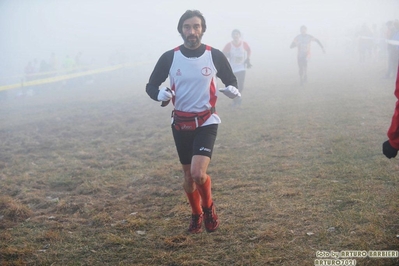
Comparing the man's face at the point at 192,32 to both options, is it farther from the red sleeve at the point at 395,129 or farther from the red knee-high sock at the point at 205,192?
the red sleeve at the point at 395,129

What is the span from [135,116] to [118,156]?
523 cm

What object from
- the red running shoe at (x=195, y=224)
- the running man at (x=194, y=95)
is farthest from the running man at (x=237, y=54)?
the red running shoe at (x=195, y=224)

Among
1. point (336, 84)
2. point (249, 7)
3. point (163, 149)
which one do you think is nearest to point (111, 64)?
point (336, 84)

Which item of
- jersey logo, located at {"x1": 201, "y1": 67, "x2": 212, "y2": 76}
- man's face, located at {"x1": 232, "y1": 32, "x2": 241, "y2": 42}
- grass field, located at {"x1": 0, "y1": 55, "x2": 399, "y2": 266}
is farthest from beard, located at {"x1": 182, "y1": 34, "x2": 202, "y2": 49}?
man's face, located at {"x1": 232, "y1": 32, "x2": 241, "y2": 42}

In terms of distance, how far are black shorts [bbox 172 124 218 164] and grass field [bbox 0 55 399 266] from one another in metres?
0.82

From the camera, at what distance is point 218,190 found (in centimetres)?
649

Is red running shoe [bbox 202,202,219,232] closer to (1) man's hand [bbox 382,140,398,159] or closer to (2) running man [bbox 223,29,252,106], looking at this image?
(1) man's hand [bbox 382,140,398,159]

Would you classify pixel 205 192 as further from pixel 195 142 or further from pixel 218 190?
pixel 218 190

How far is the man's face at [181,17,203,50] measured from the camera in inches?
190

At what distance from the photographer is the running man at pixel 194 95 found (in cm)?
480

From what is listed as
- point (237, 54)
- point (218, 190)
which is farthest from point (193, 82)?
point (237, 54)

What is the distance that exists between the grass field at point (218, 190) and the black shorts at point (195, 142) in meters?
0.82

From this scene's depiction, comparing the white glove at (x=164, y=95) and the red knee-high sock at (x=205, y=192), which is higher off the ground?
the white glove at (x=164, y=95)

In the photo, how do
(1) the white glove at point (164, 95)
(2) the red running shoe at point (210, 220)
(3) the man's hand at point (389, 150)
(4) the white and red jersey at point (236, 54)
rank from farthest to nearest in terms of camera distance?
(4) the white and red jersey at point (236, 54) → (2) the red running shoe at point (210, 220) → (1) the white glove at point (164, 95) → (3) the man's hand at point (389, 150)
